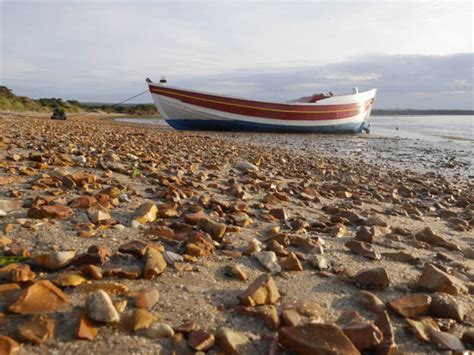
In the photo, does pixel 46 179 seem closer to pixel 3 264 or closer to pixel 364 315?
pixel 3 264

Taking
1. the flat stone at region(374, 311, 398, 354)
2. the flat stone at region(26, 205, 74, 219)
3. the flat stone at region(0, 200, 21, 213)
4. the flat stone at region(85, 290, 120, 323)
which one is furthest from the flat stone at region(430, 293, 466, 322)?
the flat stone at region(0, 200, 21, 213)

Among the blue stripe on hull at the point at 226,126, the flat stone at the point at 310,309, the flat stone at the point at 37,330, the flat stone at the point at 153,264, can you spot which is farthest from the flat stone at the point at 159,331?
the blue stripe on hull at the point at 226,126

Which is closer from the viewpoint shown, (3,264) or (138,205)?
(3,264)

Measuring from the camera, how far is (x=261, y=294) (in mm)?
1686

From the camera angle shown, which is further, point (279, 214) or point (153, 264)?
point (279, 214)

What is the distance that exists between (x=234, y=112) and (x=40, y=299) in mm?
17745

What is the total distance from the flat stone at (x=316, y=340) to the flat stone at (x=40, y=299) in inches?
33.4

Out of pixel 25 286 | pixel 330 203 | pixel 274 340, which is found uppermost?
pixel 25 286

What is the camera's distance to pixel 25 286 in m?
1.58

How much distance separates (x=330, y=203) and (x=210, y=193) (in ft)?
4.38

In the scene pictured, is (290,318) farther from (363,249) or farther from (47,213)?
(47,213)

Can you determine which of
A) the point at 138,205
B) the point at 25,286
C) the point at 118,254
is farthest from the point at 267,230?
the point at 25,286

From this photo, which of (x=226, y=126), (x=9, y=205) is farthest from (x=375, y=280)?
(x=226, y=126)

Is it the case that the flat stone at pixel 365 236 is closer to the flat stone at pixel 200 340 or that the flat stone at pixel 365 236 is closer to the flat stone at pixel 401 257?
the flat stone at pixel 401 257
